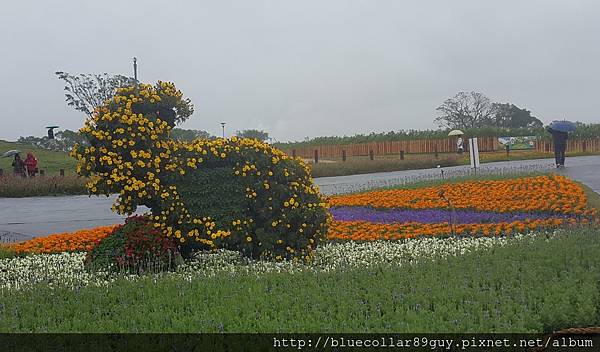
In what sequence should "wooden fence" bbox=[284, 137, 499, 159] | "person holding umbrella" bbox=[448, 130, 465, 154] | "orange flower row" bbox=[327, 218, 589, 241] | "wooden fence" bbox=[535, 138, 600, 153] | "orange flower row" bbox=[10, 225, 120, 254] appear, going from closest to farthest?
1. "orange flower row" bbox=[327, 218, 589, 241]
2. "orange flower row" bbox=[10, 225, 120, 254]
3. "person holding umbrella" bbox=[448, 130, 465, 154]
4. "wooden fence" bbox=[535, 138, 600, 153]
5. "wooden fence" bbox=[284, 137, 499, 159]

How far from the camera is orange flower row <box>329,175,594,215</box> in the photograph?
11573mm

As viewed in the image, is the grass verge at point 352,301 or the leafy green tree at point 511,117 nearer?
the grass verge at point 352,301

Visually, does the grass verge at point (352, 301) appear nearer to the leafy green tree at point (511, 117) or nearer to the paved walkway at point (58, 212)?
the paved walkway at point (58, 212)

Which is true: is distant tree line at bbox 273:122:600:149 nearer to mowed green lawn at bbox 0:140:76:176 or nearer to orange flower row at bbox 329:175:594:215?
mowed green lawn at bbox 0:140:76:176

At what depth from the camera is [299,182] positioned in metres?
8.30

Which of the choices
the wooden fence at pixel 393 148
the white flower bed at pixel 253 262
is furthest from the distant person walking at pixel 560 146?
the wooden fence at pixel 393 148

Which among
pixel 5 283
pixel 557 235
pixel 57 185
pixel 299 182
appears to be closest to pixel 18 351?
pixel 5 283

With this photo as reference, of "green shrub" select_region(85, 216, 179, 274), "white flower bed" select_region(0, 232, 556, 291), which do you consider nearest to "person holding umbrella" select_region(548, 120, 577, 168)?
"white flower bed" select_region(0, 232, 556, 291)

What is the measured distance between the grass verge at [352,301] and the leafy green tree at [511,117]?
6941cm

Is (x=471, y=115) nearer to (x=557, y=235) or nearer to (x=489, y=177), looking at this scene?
(x=489, y=177)

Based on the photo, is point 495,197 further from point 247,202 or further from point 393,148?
point 393,148

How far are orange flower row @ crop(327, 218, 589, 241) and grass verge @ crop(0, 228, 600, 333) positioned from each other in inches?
Answer: 127

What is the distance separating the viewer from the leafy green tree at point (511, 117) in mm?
73000

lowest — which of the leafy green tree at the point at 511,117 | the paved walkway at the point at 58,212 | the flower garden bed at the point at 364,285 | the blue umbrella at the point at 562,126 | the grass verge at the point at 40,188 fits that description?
the paved walkway at the point at 58,212
